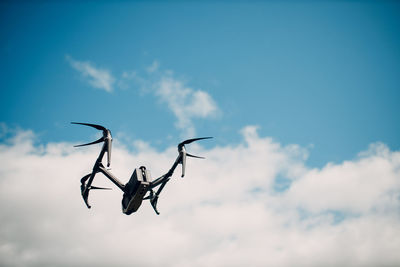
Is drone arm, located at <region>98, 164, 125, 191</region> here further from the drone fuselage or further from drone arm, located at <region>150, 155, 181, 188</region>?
drone arm, located at <region>150, 155, 181, 188</region>

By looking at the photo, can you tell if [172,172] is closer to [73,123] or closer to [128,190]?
[128,190]

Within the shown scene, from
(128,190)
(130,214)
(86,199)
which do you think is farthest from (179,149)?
(86,199)

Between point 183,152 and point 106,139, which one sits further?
point 183,152

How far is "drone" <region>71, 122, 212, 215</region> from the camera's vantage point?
1634cm

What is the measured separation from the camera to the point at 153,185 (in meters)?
16.9

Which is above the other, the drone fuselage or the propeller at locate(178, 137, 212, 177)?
the propeller at locate(178, 137, 212, 177)

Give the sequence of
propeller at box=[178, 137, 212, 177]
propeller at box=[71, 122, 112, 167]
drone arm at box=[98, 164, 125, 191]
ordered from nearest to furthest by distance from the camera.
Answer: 1. propeller at box=[71, 122, 112, 167]
2. drone arm at box=[98, 164, 125, 191]
3. propeller at box=[178, 137, 212, 177]

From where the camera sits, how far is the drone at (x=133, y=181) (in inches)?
643

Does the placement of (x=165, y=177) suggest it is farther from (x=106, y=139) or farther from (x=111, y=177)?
(x=106, y=139)

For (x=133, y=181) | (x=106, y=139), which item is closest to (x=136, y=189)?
(x=133, y=181)

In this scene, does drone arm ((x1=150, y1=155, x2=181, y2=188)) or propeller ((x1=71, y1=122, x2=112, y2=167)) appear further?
drone arm ((x1=150, y1=155, x2=181, y2=188))

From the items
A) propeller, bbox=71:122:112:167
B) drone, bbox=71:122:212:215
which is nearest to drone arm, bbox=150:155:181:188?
drone, bbox=71:122:212:215

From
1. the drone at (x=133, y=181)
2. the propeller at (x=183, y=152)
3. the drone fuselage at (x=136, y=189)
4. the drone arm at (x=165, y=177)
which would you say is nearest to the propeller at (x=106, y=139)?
the drone at (x=133, y=181)

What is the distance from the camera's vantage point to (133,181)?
54.5ft
